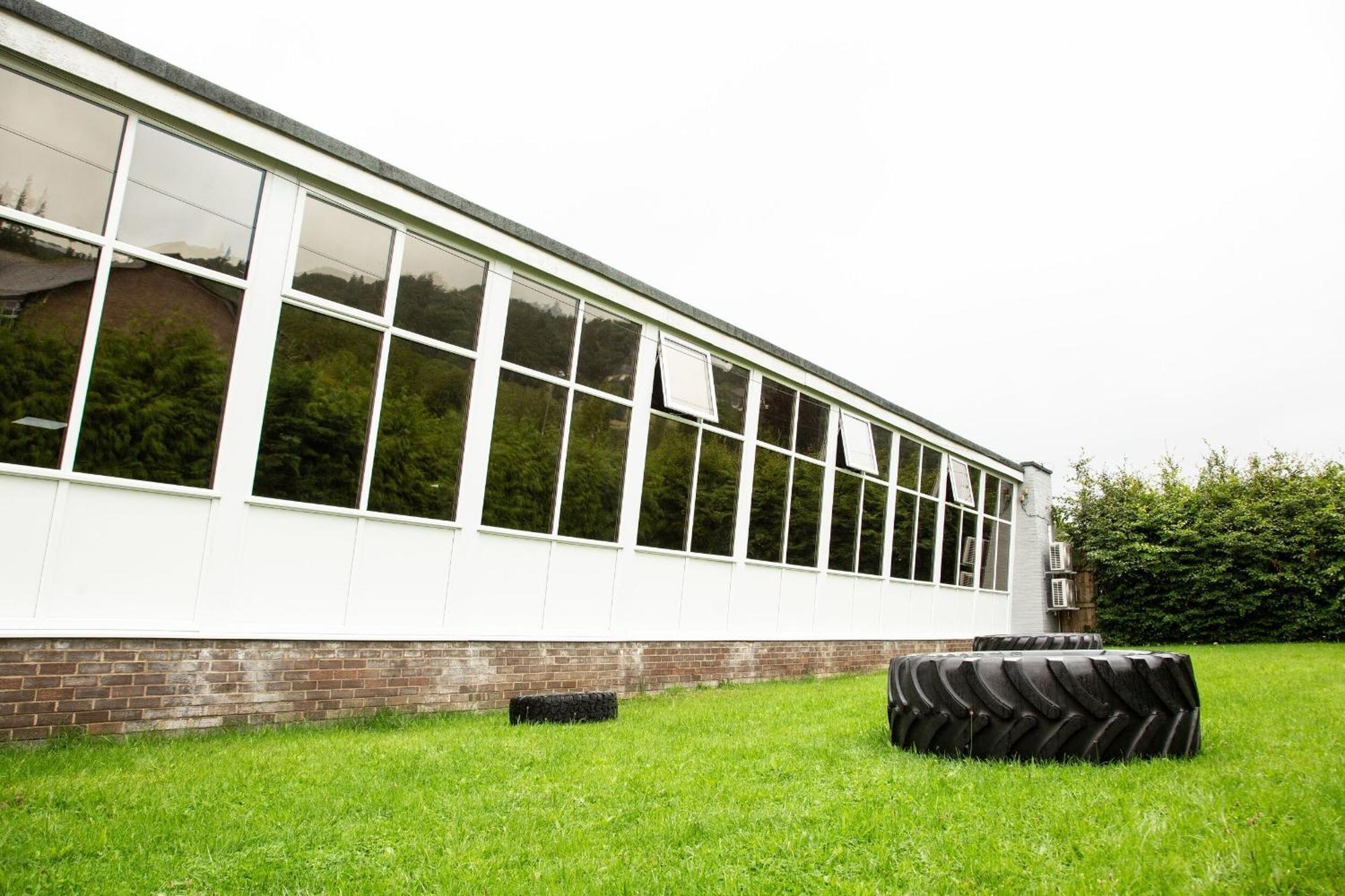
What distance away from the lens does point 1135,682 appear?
15.3 feet

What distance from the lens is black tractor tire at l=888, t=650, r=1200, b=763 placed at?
4621mm

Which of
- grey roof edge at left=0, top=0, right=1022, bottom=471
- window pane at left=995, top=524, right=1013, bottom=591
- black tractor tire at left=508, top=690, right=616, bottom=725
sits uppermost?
grey roof edge at left=0, top=0, right=1022, bottom=471

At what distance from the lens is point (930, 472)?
54.0 feet

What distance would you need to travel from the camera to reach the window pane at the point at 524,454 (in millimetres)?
8375

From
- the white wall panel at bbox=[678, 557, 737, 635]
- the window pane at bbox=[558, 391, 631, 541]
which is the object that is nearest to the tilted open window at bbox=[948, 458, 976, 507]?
the white wall panel at bbox=[678, 557, 737, 635]

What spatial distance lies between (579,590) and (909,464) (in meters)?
8.61

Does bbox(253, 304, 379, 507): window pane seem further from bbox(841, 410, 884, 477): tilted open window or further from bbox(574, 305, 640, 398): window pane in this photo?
bbox(841, 410, 884, 477): tilted open window

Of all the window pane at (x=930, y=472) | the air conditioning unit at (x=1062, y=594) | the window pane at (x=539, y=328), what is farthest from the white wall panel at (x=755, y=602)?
the air conditioning unit at (x=1062, y=594)

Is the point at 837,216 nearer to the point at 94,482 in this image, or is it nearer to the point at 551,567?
the point at 551,567

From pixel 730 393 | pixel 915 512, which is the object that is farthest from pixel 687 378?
pixel 915 512

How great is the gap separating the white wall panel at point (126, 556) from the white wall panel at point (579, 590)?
3.46 m

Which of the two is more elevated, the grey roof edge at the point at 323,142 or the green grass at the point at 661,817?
the grey roof edge at the point at 323,142

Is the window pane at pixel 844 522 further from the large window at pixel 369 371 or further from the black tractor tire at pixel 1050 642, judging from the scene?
the large window at pixel 369 371

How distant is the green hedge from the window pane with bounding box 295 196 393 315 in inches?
731
